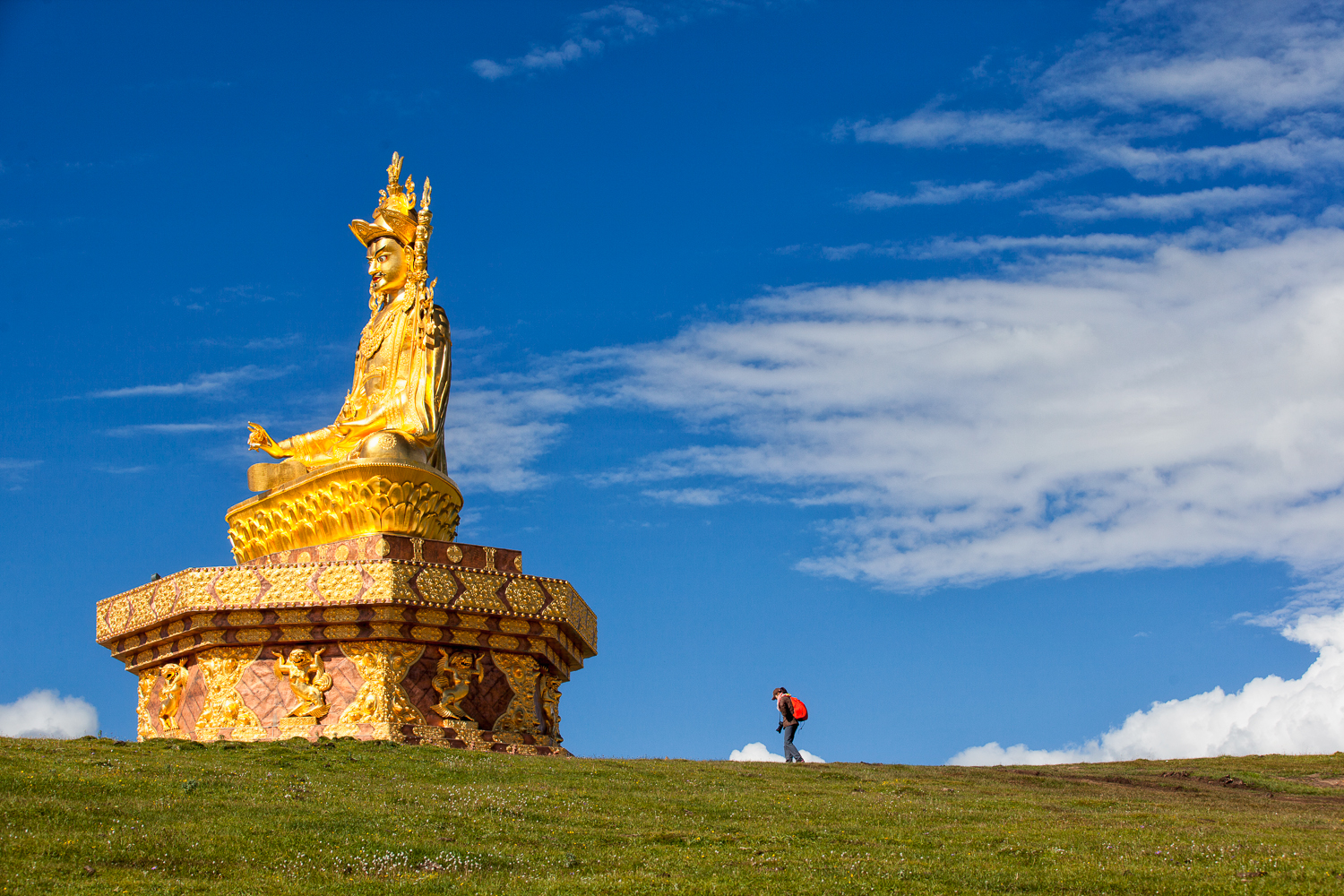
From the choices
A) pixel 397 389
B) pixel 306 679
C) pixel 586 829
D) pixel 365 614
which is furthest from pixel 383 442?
pixel 586 829

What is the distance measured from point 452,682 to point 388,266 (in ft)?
29.3

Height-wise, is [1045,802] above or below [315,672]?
below

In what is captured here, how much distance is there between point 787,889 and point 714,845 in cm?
202

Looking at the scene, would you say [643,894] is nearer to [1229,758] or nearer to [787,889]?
[787,889]

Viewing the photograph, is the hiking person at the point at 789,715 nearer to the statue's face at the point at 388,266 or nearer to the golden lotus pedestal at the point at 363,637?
the golden lotus pedestal at the point at 363,637

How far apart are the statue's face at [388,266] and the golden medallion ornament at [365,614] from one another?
1429 millimetres

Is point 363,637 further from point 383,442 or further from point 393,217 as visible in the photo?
point 393,217

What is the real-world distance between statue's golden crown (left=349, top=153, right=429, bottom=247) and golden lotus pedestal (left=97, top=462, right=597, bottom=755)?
18.2 ft

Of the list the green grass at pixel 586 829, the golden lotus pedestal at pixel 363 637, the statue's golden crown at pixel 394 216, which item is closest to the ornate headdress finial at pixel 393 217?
the statue's golden crown at pixel 394 216

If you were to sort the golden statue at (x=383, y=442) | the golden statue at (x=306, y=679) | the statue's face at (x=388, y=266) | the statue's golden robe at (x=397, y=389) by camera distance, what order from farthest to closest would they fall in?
1. the statue's face at (x=388, y=266)
2. the statue's golden robe at (x=397, y=389)
3. the golden statue at (x=383, y=442)
4. the golden statue at (x=306, y=679)

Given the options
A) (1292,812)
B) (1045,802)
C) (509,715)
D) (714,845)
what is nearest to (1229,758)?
(1292,812)

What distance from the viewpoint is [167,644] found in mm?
23656

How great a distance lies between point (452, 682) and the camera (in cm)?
2261

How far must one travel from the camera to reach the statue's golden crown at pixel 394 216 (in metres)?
27.4
